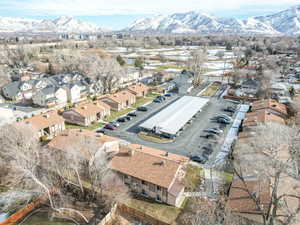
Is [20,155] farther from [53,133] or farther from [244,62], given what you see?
[244,62]

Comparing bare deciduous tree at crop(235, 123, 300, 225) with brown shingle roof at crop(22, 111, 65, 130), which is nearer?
bare deciduous tree at crop(235, 123, 300, 225)

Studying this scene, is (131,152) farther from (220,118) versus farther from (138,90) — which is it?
(138,90)

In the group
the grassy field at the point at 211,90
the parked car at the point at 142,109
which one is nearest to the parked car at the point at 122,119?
the parked car at the point at 142,109

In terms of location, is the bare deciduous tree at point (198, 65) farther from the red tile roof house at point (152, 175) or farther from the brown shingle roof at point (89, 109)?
the red tile roof house at point (152, 175)

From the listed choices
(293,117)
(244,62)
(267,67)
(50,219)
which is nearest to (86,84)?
(50,219)

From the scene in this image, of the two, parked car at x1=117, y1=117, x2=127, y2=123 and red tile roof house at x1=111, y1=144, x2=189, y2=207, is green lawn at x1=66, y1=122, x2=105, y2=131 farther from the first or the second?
red tile roof house at x1=111, y1=144, x2=189, y2=207

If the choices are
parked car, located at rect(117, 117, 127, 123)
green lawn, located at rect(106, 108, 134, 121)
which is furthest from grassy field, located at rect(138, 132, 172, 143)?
green lawn, located at rect(106, 108, 134, 121)
